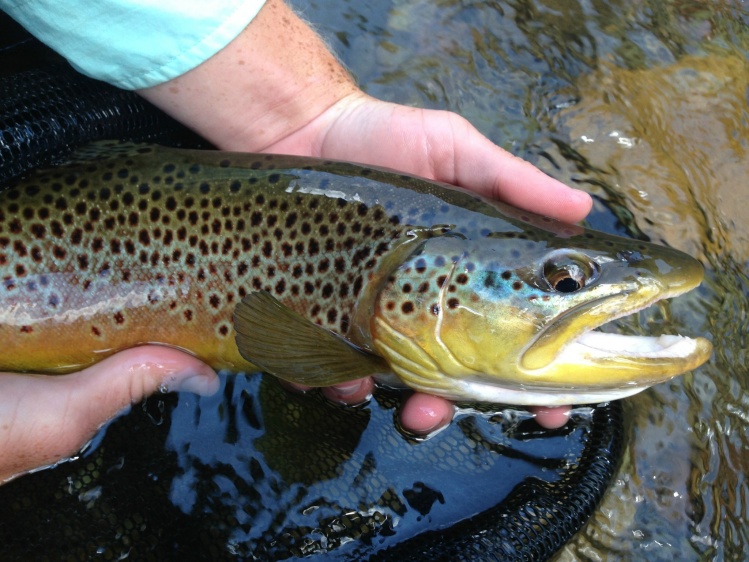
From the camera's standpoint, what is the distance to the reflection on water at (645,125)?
3.13 meters

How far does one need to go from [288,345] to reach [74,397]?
0.79m

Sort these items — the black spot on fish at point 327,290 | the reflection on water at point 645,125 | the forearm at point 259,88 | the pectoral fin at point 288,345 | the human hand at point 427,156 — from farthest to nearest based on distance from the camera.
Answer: the reflection on water at point 645,125
the forearm at point 259,88
the human hand at point 427,156
the black spot on fish at point 327,290
the pectoral fin at point 288,345

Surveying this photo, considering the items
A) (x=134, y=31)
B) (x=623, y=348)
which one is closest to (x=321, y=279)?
(x=623, y=348)

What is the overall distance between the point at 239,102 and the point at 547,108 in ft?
6.74

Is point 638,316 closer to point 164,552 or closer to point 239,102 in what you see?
point 239,102

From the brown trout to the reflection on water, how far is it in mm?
1043

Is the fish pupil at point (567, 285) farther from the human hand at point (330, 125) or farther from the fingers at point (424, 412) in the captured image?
the fingers at point (424, 412)

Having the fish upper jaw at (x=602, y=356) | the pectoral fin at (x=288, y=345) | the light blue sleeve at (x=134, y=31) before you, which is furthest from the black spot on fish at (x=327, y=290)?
the light blue sleeve at (x=134, y=31)

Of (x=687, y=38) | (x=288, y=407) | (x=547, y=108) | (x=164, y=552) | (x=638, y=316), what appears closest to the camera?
(x=164, y=552)

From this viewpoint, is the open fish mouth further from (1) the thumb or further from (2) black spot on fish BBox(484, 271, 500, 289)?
(1) the thumb

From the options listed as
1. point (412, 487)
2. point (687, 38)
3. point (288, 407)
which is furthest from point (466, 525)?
point (687, 38)

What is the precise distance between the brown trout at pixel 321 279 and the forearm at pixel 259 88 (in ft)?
1.06

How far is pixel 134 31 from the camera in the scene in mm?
2639

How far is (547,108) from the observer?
427cm
